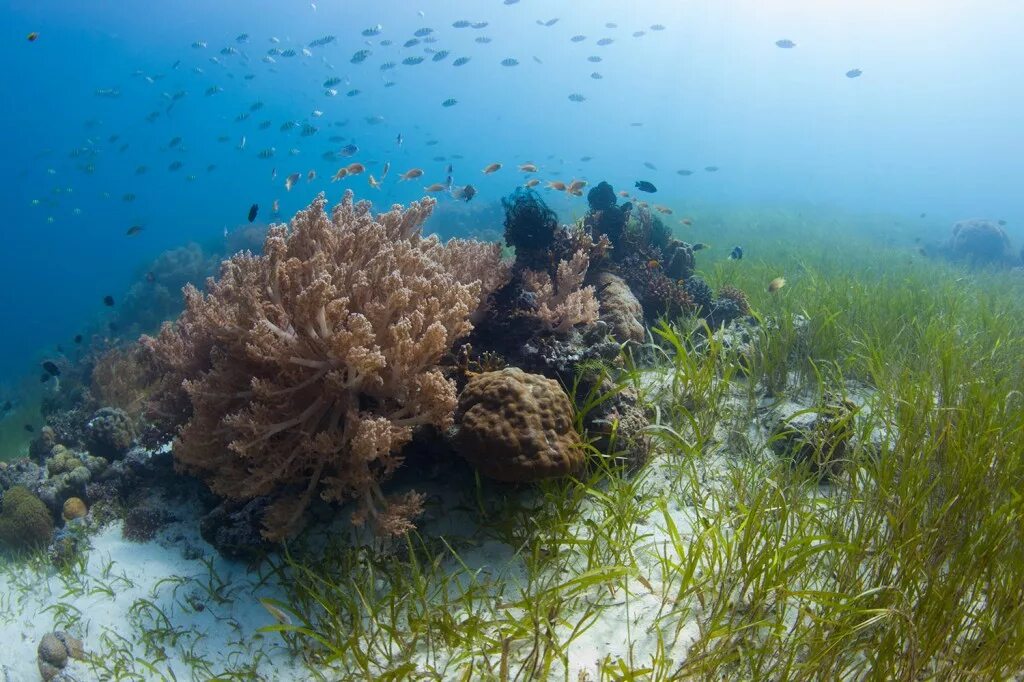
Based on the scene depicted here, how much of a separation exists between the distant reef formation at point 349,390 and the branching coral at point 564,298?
0.08ft

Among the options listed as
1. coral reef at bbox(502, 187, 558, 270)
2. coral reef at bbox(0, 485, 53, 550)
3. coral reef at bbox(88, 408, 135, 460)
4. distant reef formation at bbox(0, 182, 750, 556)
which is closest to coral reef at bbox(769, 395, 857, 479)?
distant reef formation at bbox(0, 182, 750, 556)

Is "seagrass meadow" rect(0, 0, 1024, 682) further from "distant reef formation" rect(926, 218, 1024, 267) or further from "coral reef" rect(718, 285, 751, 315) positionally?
"distant reef formation" rect(926, 218, 1024, 267)

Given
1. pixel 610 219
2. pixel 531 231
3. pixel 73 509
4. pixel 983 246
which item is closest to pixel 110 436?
pixel 73 509

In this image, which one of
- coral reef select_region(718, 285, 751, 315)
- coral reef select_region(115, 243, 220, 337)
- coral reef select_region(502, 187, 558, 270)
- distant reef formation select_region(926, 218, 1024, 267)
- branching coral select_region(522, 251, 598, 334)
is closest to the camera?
branching coral select_region(522, 251, 598, 334)

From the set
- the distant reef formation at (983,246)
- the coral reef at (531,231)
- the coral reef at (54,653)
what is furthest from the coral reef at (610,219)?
the distant reef formation at (983,246)

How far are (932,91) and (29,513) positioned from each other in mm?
271962

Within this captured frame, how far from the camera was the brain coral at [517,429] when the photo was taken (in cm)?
350

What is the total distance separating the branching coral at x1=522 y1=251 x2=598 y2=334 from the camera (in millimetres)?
5160

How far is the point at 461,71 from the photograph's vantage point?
150 metres

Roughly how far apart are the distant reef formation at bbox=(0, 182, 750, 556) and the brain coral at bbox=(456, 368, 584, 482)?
1 cm

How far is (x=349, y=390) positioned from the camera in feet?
12.3

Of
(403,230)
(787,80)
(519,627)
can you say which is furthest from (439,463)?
(787,80)

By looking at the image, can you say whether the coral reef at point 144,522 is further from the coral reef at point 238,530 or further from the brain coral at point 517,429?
the brain coral at point 517,429

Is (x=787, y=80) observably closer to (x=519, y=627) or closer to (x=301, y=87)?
(x=301, y=87)
